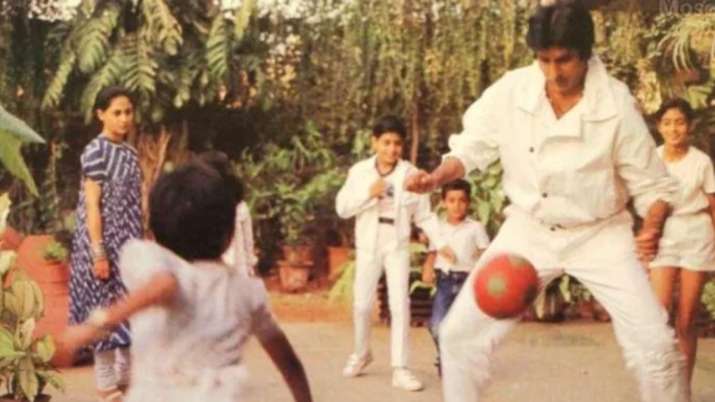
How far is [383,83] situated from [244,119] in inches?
74.2

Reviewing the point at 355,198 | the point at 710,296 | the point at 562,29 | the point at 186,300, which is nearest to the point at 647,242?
the point at 562,29

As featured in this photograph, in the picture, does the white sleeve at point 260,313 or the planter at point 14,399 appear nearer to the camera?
the white sleeve at point 260,313

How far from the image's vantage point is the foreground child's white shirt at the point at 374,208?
740 centimetres

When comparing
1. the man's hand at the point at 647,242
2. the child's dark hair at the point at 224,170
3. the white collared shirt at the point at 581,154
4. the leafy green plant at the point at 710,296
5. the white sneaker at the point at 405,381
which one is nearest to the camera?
the child's dark hair at the point at 224,170

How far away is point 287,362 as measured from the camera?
3432 mm

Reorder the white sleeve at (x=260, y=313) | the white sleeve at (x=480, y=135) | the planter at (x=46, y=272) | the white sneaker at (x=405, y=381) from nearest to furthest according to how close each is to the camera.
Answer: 1. the white sleeve at (x=260, y=313)
2. the white sleeve at (x=480, y=135)
3. the white sneaker at (x=405, y=381)
4. the planter at (x=46, y=272)

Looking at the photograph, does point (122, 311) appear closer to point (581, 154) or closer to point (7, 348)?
point (581, 154)

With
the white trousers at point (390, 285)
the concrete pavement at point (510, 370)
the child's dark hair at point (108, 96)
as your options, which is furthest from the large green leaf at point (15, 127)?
the white trousers at point (390, 285)

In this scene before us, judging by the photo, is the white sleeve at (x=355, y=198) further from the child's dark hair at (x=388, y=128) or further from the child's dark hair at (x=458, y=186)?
the child's dark hair at (x=458, y=186)

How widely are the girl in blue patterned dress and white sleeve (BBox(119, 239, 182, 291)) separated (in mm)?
3244

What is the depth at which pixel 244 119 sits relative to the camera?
42.5 ft

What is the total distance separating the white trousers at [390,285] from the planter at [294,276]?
192 inches

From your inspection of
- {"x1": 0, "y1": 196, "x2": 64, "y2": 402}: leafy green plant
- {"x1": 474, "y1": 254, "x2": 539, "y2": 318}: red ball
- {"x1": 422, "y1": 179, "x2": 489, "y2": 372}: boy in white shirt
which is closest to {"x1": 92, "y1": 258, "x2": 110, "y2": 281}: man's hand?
{"x1": 0, "y1": 196, "x2": 64, "y2": 402}: leafy green plant

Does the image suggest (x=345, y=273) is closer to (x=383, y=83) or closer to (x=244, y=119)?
(x=383, y=83)
